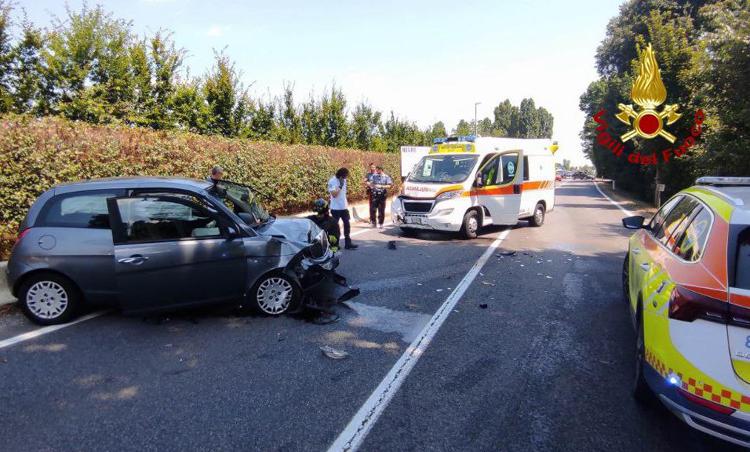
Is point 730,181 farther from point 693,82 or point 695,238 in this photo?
point 693,82

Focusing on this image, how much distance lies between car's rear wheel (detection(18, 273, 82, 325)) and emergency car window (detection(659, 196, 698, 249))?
5921mm

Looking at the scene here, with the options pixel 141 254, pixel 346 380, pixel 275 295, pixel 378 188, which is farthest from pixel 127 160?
pixel 346 380

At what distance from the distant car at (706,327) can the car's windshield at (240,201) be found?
424 centimetres

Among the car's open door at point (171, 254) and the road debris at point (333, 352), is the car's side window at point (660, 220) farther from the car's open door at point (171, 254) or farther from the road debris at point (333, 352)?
the car's open door at point (171, 254)

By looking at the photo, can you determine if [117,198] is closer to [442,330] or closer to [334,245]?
[334,245]

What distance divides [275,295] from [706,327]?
4.07 metres

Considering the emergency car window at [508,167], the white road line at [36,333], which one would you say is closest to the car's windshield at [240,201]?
the white road line at [36,333]

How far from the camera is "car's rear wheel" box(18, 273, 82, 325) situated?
15.4ft

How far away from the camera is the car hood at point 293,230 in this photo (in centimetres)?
532

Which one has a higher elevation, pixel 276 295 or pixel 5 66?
pixel 5 66

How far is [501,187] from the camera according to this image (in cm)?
1091

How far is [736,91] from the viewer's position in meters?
10.1

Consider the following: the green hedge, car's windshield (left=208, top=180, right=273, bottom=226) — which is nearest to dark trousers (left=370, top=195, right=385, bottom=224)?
the green hedge

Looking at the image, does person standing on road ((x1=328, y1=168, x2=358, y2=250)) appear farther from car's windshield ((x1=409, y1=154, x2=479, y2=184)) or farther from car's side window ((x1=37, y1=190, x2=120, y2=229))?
car's side window ((x1=37, y1=190, x2=120, y2=229))
